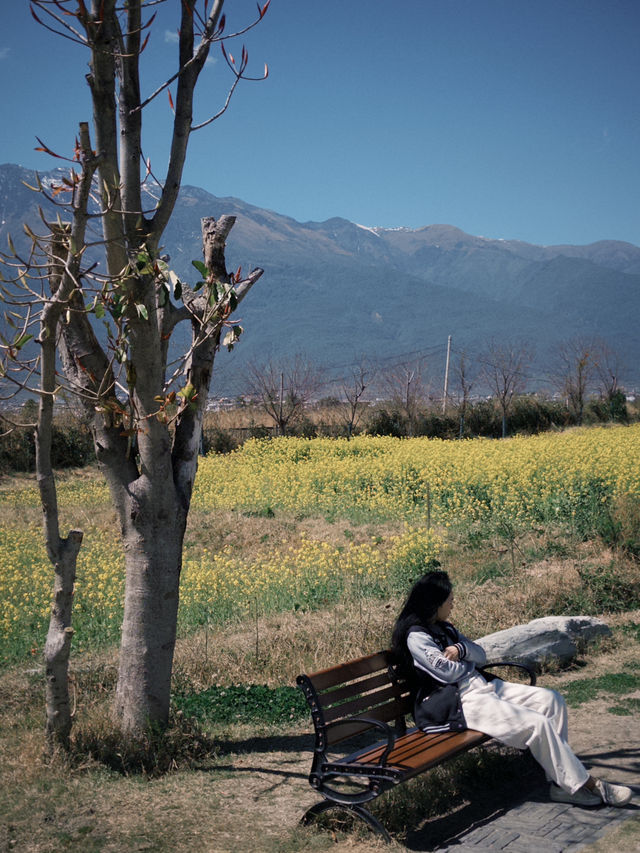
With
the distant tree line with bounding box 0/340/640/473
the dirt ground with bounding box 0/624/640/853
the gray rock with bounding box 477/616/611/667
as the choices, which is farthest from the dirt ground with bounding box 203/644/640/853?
the distant tree line with bounding box 0/340/640/473

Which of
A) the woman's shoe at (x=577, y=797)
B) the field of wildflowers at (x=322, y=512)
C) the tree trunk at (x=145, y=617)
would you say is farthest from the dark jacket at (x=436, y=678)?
the field of wildflowers at (x=322, y=512)

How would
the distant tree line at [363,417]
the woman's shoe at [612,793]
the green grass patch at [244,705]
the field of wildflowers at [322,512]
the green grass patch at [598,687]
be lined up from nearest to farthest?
the woman's shoe at [612,793] → the green grass patch at [244,705] → the green grass patch at [598,687] → the field of wildflowers at [322,512] → the distant tree line at [363,417]

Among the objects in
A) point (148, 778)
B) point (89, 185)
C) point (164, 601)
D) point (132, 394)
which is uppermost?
point (89, 185)

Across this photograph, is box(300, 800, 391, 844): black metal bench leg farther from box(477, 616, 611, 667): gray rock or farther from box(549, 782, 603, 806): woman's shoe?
box(477, 616, 611, 667): gray rock

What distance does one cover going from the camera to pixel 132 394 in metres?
4.88

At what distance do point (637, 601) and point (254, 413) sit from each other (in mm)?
28799

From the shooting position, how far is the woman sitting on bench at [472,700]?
13.7ft

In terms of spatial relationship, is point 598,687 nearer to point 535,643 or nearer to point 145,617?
point 535,643

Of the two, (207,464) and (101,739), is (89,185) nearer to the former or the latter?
(101,739)

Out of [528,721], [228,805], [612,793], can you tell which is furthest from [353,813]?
[612,793]

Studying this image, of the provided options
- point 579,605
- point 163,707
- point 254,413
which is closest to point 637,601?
point 579,605

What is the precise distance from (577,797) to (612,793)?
0.18 m

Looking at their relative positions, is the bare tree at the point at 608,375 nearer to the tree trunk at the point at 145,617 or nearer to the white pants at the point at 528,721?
the white pants at the point at 528,721

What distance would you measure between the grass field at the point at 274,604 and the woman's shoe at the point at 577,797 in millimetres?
558
